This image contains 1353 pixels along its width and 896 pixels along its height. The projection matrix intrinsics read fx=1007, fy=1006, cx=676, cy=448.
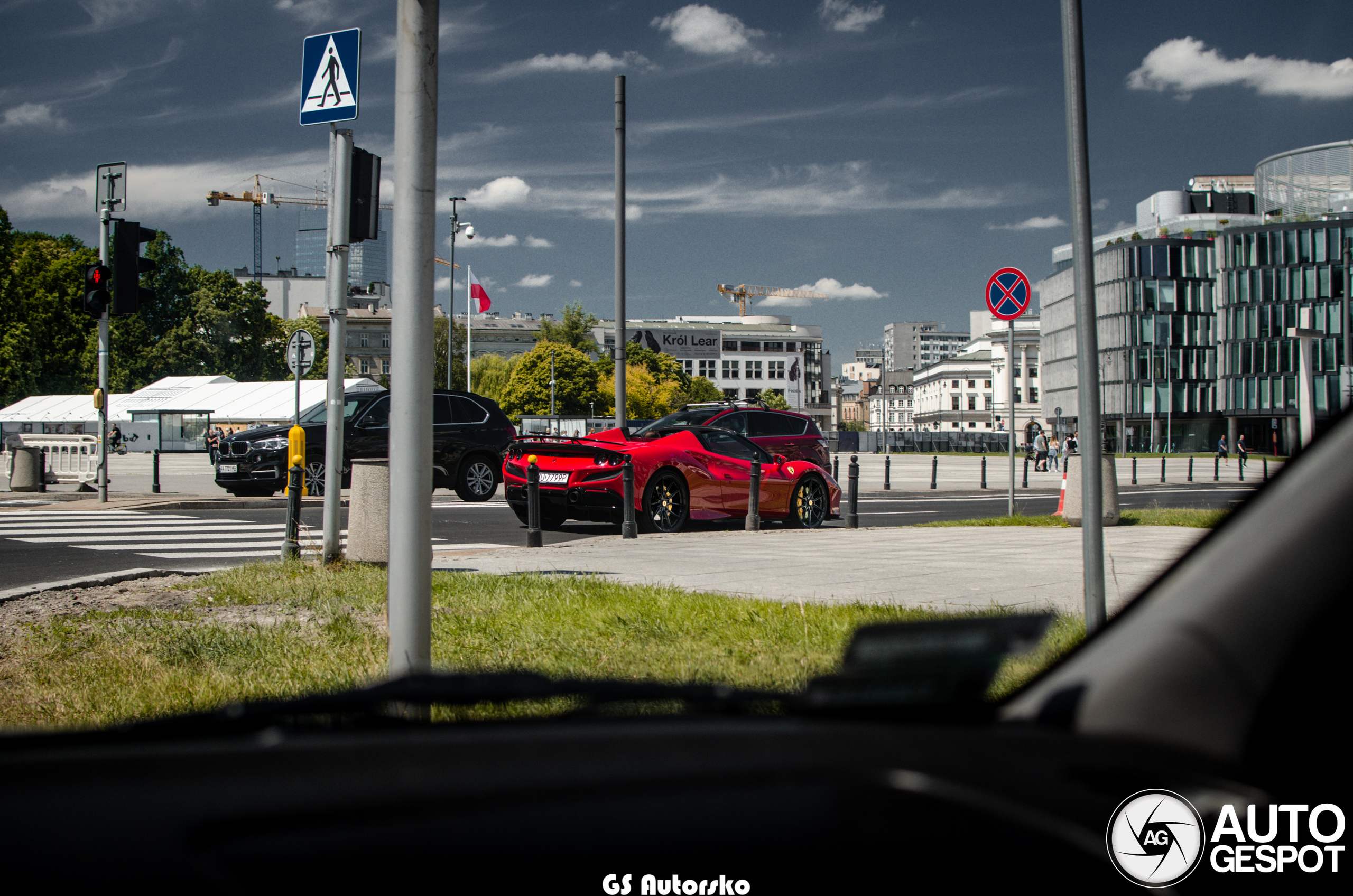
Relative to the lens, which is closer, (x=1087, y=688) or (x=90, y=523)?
(x=1087, y=688)

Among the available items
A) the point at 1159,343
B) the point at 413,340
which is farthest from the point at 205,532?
the point at 1159,343

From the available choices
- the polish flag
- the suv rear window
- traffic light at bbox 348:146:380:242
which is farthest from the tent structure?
traffic light at bbox 348:146:380:242

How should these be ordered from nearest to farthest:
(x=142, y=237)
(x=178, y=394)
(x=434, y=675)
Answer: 1. (x=434, y=675)
2. (x=142, y=237)
3. (x=178, y=394)

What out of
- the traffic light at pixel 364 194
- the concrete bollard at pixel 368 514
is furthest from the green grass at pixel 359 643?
the traffic light at pixel 364 194

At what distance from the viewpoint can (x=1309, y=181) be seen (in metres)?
1.97

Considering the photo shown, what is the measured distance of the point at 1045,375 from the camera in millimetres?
101250

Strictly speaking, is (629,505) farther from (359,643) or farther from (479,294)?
(479,294)

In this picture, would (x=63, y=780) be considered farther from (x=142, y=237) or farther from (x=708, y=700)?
(x=142, y=237)

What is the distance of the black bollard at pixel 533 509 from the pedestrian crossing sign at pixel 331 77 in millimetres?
5003

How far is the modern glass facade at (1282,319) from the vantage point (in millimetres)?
1244

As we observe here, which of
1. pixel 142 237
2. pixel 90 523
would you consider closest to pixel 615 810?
pixel 142 237

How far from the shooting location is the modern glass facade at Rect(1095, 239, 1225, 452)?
5.11m

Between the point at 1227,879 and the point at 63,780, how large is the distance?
3.51 ft

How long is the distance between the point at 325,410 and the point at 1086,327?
1489 centimetres
